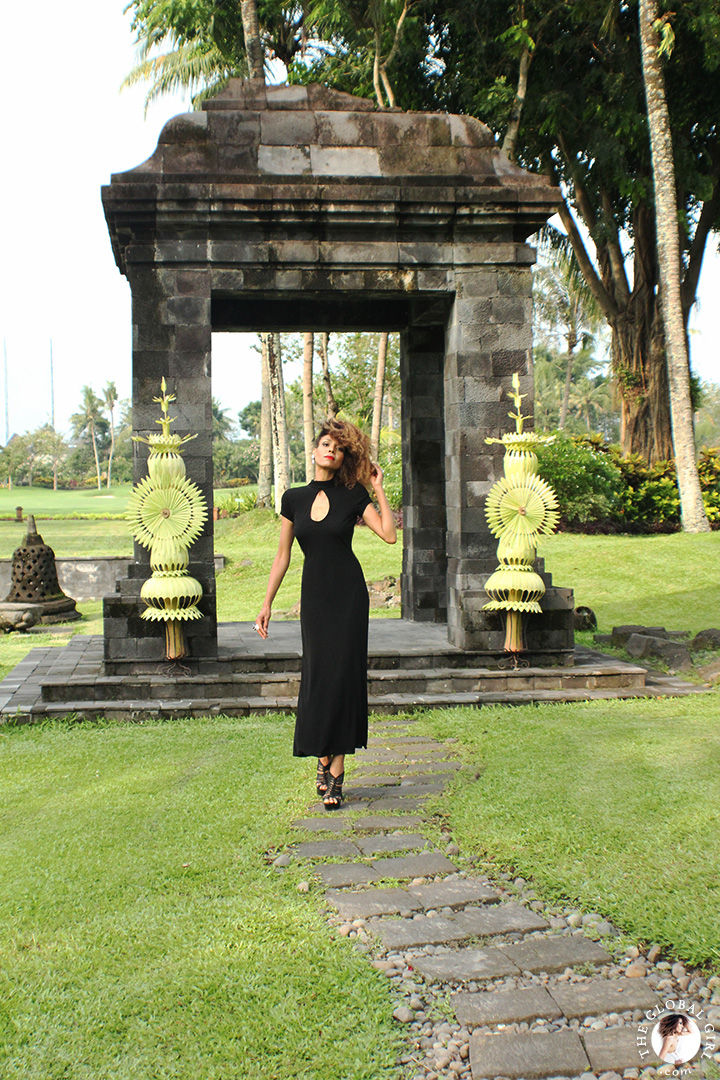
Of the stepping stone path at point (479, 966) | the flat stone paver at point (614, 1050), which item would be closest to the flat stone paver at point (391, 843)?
the stepping stone path at point (479, 966)

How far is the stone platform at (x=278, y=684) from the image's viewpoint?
658 cm

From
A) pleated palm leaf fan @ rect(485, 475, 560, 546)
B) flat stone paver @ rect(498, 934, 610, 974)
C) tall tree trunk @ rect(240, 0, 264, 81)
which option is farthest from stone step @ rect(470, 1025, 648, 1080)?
tall tree trunk @ rect(240, 0, 264, 81)

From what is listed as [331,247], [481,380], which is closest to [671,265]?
[481,380]

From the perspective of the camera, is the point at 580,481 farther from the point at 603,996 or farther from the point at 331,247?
the point at 603,996

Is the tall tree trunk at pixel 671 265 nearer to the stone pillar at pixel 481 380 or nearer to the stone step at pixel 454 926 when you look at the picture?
the stone pillar at pixel 481 380

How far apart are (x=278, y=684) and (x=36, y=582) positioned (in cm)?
728

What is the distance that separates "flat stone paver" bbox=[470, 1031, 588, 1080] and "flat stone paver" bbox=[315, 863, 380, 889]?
116cm

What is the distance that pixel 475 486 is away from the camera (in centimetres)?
748

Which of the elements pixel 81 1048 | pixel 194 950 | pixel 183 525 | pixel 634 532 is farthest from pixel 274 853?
pixel 634 532

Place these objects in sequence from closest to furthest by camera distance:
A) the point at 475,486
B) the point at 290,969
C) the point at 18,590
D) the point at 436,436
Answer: the point at 290,969 → the point at 475,486 → the point at 436,436 → the point at 18,590

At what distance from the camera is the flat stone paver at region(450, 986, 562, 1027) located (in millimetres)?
2594

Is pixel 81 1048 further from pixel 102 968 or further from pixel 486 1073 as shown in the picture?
pixel 486 1073

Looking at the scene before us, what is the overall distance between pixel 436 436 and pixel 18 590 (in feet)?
22.5

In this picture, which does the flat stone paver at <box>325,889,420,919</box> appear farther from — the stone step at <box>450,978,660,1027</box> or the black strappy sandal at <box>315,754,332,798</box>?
the black strappy sandal at <box>315,754,332,798</box>
